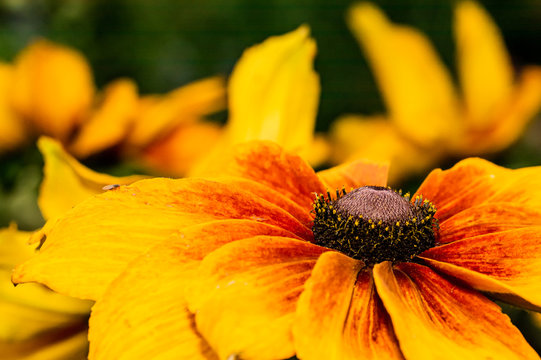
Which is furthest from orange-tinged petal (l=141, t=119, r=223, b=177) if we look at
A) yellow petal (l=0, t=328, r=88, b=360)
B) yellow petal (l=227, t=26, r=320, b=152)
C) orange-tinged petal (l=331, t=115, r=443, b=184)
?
yellow petal (l=0, t=328, r=88, b=360)

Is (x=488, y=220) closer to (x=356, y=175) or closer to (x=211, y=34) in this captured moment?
(x=356, y=175)

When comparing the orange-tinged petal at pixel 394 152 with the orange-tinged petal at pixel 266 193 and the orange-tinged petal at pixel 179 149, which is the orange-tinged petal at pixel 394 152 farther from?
the orange-tinged petal at pixel 266 193

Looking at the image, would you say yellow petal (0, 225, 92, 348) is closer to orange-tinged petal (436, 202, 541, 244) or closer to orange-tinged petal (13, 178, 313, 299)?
orange-tinged petal (13, 178, 313, 299)

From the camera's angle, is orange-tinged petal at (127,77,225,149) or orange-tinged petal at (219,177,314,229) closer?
orange-tinged petal at (219,177,314,229)

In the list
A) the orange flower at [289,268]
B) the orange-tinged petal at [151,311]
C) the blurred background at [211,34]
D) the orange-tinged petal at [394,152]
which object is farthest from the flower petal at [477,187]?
the blurred background at [211,34]

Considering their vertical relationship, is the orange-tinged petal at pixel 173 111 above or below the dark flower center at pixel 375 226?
below

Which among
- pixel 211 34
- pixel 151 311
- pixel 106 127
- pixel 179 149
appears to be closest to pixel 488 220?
pixel 151 311

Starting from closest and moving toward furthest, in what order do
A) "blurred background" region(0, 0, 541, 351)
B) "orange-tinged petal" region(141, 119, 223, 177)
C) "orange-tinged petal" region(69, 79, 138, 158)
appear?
1. "orange-tinged petal" region(69, 79, 138, 158)
2. "orange-tinged petal" region(141, 119, 223, 177)
3. "blurred background" region(0, 0, 541, 351)

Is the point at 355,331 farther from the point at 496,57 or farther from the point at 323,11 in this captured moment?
the point at 323,11
